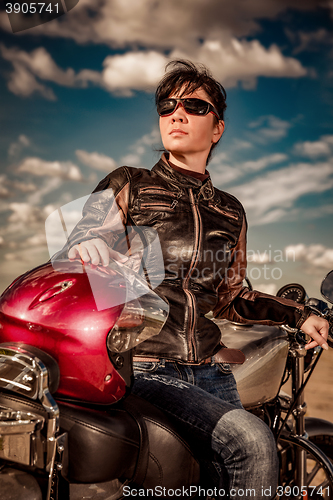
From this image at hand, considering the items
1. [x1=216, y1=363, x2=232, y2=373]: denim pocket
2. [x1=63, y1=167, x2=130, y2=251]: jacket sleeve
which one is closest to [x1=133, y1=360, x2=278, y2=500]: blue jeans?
[x1=216, y1=363, x2=232, y2=373]: denim pocket

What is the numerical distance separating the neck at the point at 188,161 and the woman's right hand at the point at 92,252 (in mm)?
737

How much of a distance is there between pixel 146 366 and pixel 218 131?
4.01 feet

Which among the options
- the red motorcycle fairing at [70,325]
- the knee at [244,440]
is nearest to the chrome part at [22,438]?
the red motorcycle fairing at [70,325]

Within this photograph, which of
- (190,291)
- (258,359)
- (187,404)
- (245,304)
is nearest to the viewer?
(187,404)

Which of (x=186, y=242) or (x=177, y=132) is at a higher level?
(x=177, y=132)

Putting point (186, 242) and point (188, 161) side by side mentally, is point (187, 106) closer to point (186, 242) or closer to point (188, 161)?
point (188, 161)

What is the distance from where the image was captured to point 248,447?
4.14 ft

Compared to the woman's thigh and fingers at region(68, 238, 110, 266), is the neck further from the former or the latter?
the woman's thigh

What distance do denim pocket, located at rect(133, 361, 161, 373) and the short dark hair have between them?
1.21 meters

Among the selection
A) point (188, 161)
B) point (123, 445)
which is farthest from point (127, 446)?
point (188, 161)

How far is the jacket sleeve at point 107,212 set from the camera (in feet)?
Answer: 4.42

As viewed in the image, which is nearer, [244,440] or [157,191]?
[244,440]

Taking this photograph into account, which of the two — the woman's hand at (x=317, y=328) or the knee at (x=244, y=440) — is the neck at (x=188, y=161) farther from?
the knee at (x=244, y=440)

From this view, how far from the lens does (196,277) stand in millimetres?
1621
